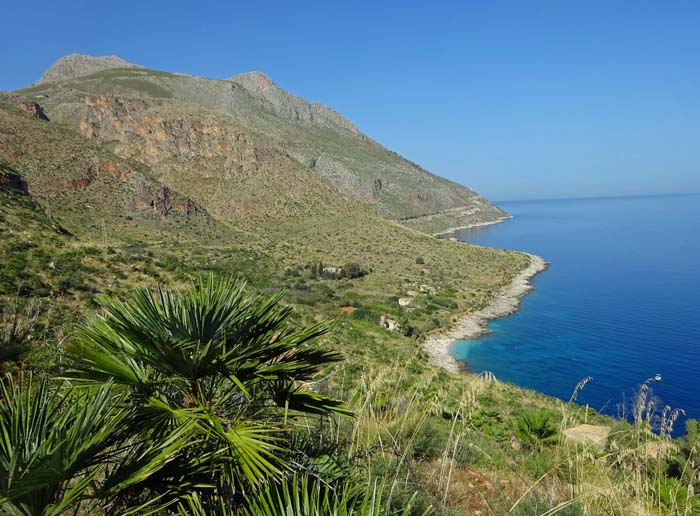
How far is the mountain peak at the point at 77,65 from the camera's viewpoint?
534ft

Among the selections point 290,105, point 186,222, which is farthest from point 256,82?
point 186,222

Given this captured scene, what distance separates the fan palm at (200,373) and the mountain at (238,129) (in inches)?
2797

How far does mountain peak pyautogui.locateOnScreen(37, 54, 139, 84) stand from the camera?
16262 centimetres

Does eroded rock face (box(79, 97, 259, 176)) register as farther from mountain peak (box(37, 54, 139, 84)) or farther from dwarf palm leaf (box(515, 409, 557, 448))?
mountain peak (box(37, 54, 139, 84))

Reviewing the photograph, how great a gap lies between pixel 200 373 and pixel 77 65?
705 ft

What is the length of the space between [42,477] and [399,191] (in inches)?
5488

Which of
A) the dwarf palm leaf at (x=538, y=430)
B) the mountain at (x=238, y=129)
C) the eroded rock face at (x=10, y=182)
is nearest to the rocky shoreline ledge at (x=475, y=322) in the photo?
the dwarf palm leaf at (x=538, y=430)

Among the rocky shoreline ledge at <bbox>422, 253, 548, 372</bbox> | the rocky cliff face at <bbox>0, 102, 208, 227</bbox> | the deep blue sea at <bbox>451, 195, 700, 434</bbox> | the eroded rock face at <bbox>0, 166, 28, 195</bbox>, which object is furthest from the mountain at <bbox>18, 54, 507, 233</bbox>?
the deep blue sea at <bbox>451, 195, 700, 434</bbox>

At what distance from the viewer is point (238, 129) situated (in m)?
80.6

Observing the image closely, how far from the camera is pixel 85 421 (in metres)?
1.69

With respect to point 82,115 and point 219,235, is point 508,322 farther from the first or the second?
point 82,115

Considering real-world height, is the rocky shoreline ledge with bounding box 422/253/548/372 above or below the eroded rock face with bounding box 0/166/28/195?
below

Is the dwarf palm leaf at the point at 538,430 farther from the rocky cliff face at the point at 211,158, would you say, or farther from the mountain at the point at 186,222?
the rocky cliff face at the point at 211,158

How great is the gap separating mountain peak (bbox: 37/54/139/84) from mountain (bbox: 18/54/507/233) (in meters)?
0.40
